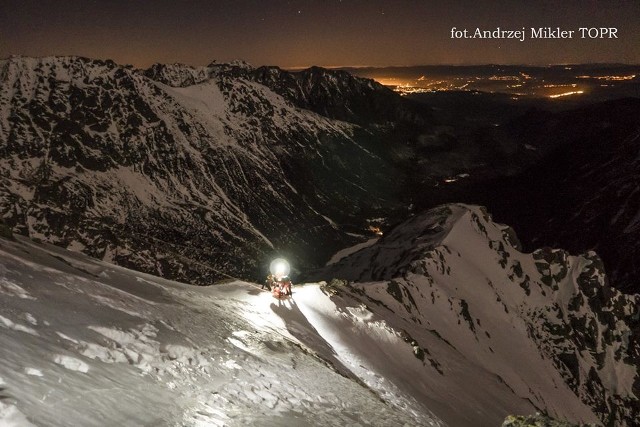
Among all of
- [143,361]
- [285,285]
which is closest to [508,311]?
[285,285]

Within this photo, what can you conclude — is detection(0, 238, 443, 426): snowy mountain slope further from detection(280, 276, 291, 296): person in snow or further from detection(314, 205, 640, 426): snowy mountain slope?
detection(314, 205, 640, 426): snowy mountain slope

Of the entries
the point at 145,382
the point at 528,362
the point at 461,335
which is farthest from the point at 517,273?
the point at 145,382

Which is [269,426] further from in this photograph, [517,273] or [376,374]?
[517,273]

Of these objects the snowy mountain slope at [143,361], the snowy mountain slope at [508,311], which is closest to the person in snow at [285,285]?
the snowy mountain slope at [143,361]

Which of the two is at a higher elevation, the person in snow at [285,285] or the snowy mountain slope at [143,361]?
the snowy mountain slope at [143,361]

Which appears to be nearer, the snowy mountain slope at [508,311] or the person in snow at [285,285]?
the person in snow at [285,285]

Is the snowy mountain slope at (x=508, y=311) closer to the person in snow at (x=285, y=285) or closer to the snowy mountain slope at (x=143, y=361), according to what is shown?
the person in snow at (x=285, y=285)

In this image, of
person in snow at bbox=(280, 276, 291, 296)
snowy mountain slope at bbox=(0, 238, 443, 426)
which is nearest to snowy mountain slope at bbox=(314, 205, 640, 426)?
person in snow at bbox=(280, 276, 291, 296)
